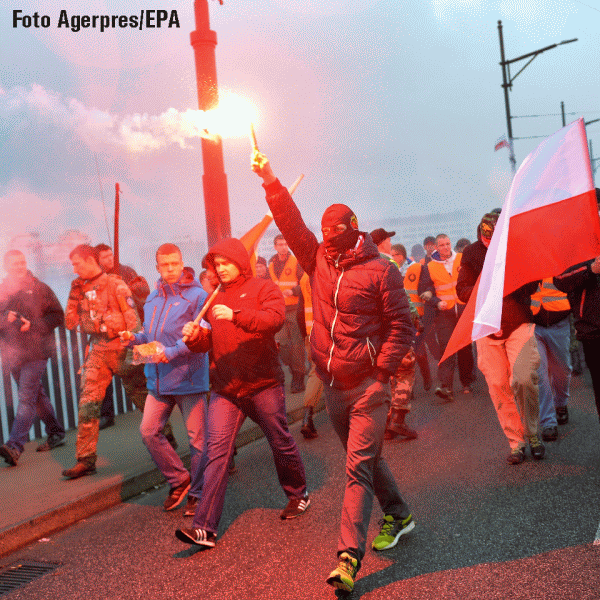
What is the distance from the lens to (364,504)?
148 inches

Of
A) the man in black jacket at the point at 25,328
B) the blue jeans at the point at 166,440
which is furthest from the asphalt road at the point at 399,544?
the man in black jacket at the point at 25,328

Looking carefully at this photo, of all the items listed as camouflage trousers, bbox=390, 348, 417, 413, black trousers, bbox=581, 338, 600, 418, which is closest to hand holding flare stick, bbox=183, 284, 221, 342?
black trousers, bbox=581, 338, 600, 418

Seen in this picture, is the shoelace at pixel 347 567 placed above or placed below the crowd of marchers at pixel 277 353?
below

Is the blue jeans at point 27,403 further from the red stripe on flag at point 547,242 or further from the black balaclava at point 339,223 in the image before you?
the red stripe on flag at point 547,242

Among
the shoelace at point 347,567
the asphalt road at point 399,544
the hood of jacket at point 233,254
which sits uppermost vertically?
the hood of jacket at point 233,254

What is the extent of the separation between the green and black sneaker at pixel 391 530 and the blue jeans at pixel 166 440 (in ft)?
5.09

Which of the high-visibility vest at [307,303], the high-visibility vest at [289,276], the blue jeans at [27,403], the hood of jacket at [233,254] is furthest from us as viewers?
the high-visibility vest at [289,276]

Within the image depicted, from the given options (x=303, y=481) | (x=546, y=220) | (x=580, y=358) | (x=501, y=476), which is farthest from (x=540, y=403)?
(x=580, y=358)

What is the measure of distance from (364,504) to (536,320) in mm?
3355

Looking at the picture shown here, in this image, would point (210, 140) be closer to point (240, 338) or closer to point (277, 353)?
point (277, 353)

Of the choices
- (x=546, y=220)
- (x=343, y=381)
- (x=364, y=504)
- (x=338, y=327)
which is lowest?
(x=364, y=504)

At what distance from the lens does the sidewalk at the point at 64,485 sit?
16.4 feet

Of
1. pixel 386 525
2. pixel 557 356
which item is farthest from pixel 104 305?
pixel 557 356

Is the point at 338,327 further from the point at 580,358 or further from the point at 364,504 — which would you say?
the point at 580,358
